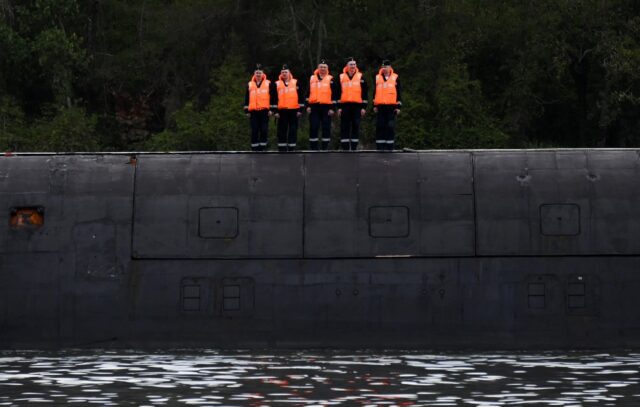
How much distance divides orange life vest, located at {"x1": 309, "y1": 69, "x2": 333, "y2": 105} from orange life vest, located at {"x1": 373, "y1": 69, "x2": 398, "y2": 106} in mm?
1306

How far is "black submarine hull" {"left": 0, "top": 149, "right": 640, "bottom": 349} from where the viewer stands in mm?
33594

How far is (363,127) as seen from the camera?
227ft

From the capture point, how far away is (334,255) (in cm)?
3388

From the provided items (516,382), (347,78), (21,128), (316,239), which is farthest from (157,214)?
(21,128)

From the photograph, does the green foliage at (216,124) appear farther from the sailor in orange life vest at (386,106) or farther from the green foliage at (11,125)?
the sailor in orange life vest at (386,106)

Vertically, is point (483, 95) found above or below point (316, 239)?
above

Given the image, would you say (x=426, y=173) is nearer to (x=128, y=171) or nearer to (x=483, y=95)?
(x=128, y=171)

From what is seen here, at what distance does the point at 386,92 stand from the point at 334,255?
16.2ft

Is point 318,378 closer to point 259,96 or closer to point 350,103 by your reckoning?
point 350,103

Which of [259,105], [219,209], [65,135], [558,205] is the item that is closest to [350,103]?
[259,105]

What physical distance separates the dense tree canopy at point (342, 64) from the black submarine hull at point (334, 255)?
112 feet

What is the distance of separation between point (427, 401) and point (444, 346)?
23.9 feet

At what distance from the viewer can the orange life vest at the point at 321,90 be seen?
121 ft

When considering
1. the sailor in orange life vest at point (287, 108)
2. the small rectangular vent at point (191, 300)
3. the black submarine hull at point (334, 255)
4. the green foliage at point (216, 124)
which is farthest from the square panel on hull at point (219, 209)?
the green foliage at point (216, 124)
